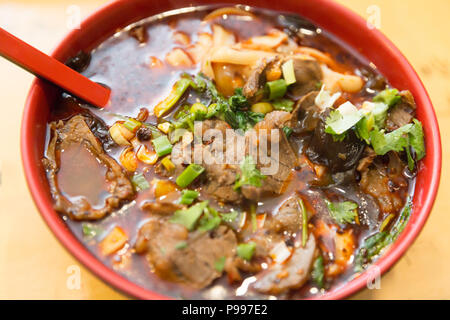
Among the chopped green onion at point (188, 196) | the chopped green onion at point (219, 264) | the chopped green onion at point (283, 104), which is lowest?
the chopped green onion at point (219, 264)

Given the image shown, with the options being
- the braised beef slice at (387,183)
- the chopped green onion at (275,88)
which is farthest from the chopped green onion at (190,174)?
the braised beef slice at (387,183)

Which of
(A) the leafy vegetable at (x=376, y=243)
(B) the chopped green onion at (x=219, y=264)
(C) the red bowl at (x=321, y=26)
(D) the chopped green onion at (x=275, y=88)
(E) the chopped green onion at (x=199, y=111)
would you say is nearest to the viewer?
(C) the red bowl at (x=321, y=26)

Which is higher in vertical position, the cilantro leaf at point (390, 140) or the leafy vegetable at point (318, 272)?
the cilantro leaf at point (390, 140)

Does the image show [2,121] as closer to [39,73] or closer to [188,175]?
[39,73]

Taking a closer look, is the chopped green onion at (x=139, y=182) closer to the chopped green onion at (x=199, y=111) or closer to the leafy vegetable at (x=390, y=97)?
the chopped green onion at (x=199, y=111)

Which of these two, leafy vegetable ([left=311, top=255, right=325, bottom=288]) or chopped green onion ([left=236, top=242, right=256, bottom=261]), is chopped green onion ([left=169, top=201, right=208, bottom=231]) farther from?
leafy vegetable ([left=311, top=255, right=325, bottom=288])

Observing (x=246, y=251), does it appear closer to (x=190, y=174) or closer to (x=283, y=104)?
(x=190, y=174)

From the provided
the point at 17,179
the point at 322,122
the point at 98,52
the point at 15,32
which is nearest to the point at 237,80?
the point at 322,122
